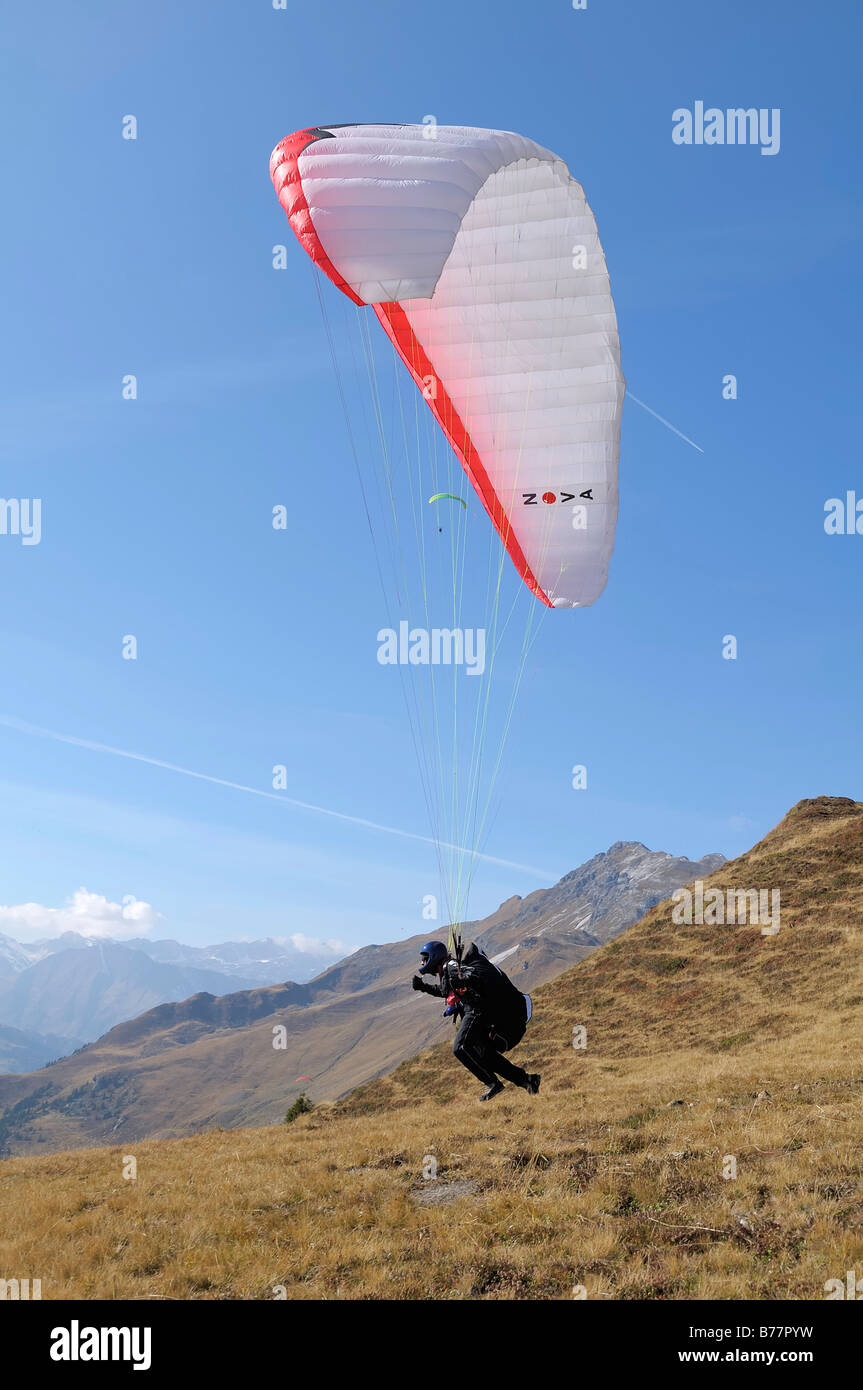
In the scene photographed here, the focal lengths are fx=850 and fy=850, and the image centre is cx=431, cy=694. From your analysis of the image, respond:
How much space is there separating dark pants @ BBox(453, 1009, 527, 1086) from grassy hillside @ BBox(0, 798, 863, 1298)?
4.53 feet

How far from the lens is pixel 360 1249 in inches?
367

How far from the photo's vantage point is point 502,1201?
10336mm

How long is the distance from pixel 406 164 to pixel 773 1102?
1541cm

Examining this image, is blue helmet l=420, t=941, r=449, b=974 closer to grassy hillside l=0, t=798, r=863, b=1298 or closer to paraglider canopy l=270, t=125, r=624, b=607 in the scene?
grassy hillside l=0, t=798, r=863, b=1298

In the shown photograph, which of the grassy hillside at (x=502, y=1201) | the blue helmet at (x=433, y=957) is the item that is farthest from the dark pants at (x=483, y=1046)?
the grassy hillside at (x=502, y=1201)

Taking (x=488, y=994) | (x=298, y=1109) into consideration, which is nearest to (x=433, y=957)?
(x=488, y=994)

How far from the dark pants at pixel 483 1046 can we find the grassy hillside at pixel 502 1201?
54.4 inches

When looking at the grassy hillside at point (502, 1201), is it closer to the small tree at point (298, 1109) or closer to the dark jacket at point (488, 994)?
the dark jacket at point (488, 994)

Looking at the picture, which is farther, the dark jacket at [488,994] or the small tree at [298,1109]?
the small tree at [298,1109]

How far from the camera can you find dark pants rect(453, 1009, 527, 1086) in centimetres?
1095

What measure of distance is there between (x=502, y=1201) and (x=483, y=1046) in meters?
1.76

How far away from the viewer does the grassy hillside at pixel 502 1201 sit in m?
8.35

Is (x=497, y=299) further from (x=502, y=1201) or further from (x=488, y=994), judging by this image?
(x=502, y=1201)
